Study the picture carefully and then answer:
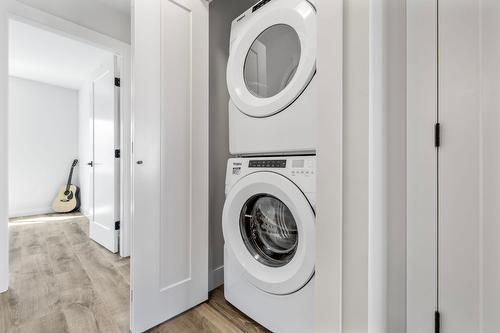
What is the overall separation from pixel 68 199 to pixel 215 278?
3.80 meters

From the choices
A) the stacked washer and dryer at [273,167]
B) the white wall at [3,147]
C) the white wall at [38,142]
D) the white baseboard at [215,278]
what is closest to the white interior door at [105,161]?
the white wall at [3,147]

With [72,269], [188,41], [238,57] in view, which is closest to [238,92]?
[238,57]

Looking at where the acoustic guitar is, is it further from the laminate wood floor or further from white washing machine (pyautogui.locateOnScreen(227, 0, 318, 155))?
white washing machine (pyautogui.locateOnScreen(227, 0, 318, 155))

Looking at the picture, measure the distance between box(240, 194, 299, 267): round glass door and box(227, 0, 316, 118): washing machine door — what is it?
0.46m

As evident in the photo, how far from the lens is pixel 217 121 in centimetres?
169

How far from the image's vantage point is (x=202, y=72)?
1.46 metres

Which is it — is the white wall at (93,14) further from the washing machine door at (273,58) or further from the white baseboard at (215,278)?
the white baseboard at (215,278)

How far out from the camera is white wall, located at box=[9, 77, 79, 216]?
12.2 feet

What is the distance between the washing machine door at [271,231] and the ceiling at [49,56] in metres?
2.44

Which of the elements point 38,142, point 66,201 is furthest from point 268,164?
point 38,142
